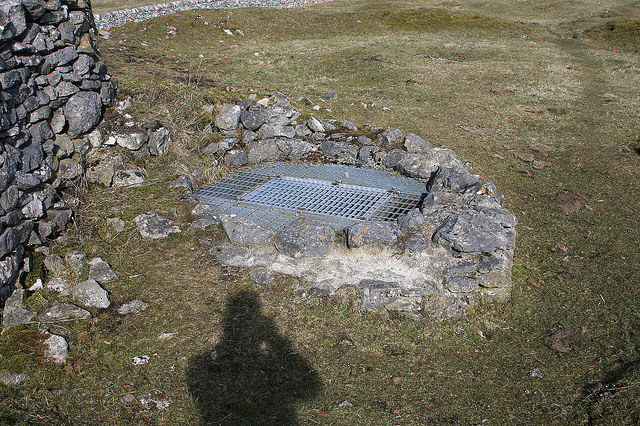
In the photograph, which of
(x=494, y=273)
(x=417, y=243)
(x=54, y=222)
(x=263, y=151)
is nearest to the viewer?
(x=494, y=273)

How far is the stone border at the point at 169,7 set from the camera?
59.6ft

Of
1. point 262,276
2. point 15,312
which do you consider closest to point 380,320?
point 262,276

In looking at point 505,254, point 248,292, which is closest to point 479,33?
point 505,254

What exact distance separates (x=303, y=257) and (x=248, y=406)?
6.71 feet

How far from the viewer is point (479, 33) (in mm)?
19984

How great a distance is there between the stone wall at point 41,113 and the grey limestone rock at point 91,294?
60cm

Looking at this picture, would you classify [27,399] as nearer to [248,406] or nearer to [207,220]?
[248,406]

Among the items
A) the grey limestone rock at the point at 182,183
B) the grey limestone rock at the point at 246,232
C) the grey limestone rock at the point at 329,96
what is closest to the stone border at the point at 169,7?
the grey limestone rock at the point at 329,96

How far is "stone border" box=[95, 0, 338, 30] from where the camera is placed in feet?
59.6

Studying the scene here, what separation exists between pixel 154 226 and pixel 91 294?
138cm

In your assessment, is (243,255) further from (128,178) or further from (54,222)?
(128,178)

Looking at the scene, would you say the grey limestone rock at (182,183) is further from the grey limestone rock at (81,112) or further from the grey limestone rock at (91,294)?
the grey limestone rock at (91,294)

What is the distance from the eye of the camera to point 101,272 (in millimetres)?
5375

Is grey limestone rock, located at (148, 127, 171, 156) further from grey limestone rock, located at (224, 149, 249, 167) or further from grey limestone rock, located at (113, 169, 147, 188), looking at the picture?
grey limestone rock, located at (224, 149, 249, 167)
